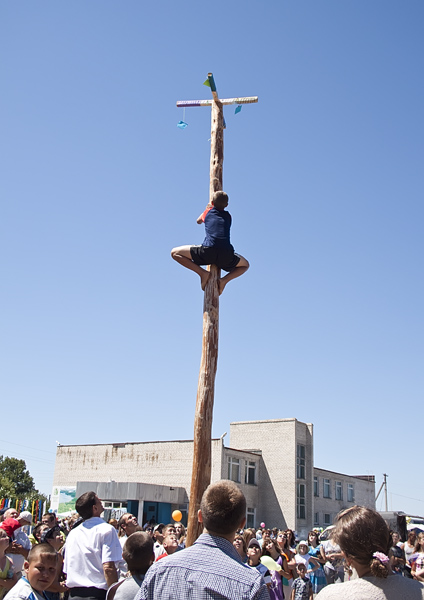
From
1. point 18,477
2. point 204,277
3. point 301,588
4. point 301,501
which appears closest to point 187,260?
point 204,277

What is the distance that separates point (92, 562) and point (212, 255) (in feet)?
12.1

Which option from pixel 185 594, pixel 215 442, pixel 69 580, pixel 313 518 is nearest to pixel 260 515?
pixel 313 518

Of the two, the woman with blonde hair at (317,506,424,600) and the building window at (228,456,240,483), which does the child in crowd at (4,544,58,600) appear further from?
the building window at (228,456,240,483)

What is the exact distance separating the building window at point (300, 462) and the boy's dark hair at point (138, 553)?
34319 millimetres

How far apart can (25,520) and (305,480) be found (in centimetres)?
3269

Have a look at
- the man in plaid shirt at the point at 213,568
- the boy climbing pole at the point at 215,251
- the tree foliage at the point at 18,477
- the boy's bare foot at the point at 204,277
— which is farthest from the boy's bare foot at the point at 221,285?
the tree foliage at the point at 18,477

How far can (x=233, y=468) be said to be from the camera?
3466 centimetres

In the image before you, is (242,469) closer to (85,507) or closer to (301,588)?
(301,588)

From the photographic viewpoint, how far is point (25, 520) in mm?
7656

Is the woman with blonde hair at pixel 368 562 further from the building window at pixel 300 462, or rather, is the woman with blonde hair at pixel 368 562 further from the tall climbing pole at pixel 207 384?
the building window at pixel 300 462

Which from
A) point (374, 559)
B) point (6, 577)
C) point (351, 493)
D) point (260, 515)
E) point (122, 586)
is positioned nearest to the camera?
point (374, 559)

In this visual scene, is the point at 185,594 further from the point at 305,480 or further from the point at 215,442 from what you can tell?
the point at 305,480

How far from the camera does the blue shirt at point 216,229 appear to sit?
7.12 metres

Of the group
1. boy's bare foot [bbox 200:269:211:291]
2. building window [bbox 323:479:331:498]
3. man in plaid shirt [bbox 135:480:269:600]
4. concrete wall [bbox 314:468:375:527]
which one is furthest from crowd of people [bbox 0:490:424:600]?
building window [bbox 323:479:331:498]
